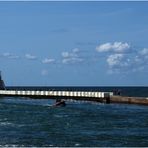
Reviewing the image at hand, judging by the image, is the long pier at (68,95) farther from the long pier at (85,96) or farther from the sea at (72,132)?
the sea at (72,132)

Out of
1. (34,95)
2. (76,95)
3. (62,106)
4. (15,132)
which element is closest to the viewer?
(15,132)

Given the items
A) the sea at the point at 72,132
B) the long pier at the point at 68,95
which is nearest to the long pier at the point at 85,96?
the long pier at the point at 68,95

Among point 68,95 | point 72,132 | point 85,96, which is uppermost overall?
point 68,95

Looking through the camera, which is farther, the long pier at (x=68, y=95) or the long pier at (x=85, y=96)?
the long pier at (x=68, y=95)

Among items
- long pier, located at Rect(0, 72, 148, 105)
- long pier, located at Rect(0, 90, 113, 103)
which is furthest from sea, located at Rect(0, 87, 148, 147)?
long pier, located at Rect(0, 90, 113, 103)

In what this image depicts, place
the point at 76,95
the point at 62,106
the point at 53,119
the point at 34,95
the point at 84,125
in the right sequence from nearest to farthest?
the point at 84,125 < the point at 53,119 < the point at 62,106 < the point at 76,95 < the point at 34,95

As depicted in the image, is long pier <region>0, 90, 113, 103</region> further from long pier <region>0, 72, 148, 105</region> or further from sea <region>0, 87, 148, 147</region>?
sea <region>0, 87, 148, 147</region>

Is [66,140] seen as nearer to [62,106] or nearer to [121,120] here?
[121,120]

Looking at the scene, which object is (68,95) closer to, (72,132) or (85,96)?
(85,96)

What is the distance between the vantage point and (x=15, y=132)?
47.1 metres

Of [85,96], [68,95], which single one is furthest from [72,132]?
[68,95]

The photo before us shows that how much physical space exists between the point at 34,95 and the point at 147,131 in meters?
72.1

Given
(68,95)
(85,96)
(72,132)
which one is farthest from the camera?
(68,95)

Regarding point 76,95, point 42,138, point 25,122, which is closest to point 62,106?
point 76,95
